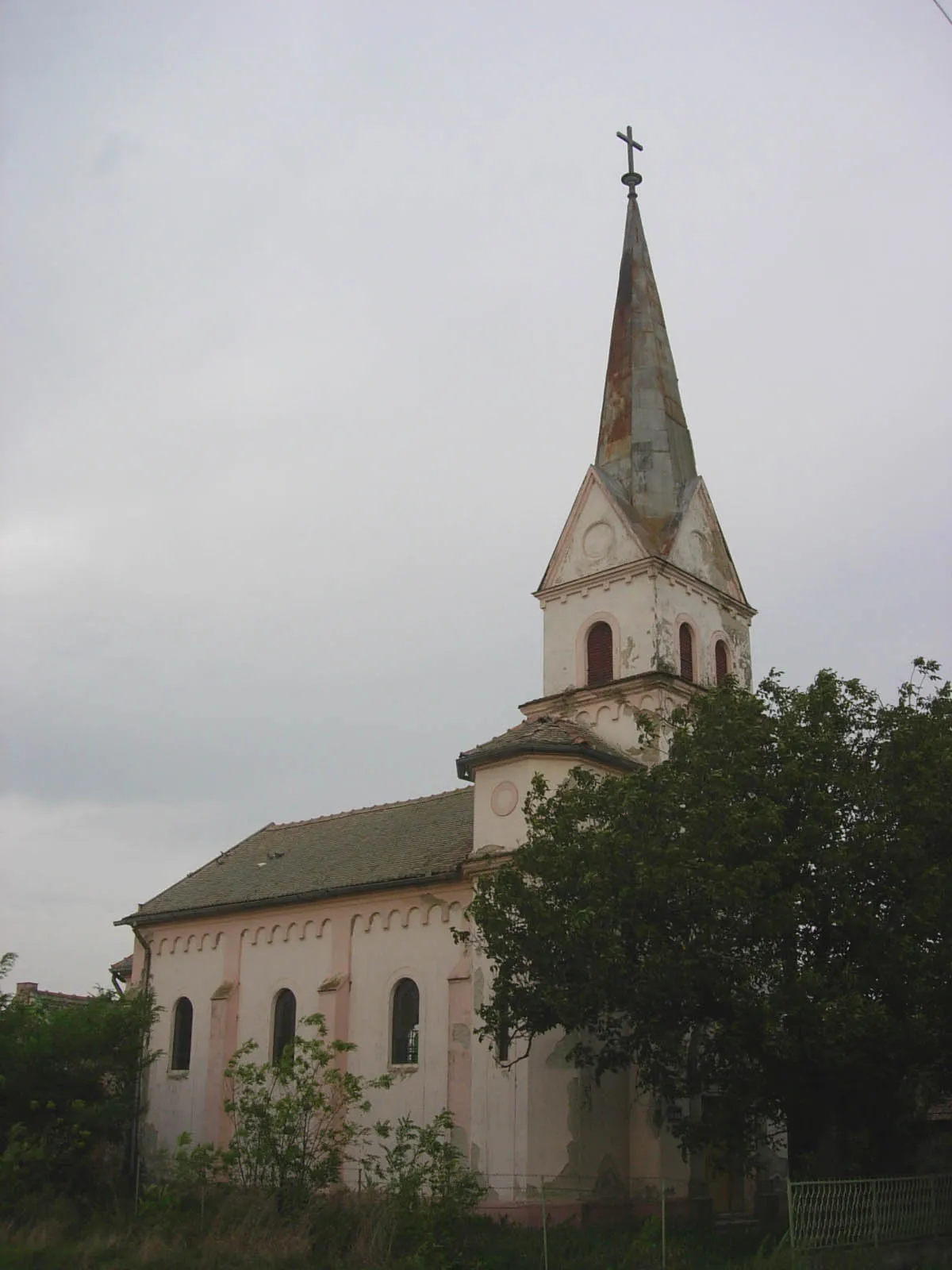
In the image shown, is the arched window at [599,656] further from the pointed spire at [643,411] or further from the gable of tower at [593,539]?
the pointed spire at [643,411]

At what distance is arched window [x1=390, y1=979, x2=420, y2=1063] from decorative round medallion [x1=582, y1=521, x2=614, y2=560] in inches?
460

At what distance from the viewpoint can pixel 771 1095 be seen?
2180 centimetres

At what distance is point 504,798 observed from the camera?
92.3ft

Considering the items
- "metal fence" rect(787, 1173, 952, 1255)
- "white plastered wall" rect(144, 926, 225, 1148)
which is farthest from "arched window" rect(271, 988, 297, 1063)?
"metal fence" rect(787, 1173, 952, 1255)

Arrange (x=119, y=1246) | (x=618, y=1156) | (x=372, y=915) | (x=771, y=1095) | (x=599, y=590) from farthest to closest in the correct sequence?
(x=599, y=590) < (x=372, y=915) < (x=618, y=1156) < (x=771, y=1095) < (x=119, y=1246)

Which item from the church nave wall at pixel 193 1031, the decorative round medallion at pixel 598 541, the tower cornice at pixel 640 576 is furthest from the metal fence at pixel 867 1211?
the church nave wall at pixel 193 1031

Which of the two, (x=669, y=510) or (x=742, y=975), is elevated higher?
(x=669, y=510)

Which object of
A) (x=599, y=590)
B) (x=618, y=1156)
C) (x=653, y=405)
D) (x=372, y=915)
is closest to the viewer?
(x=618, y=1156)

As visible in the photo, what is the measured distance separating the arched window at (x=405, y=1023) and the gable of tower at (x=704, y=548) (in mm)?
12226

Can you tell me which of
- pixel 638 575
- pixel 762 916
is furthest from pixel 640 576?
pixel 762 916

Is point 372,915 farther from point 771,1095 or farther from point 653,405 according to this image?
point 653,405

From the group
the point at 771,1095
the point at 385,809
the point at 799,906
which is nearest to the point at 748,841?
the point at 799,906

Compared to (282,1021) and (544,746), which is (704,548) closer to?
(544,746)

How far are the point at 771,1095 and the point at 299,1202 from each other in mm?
8240
